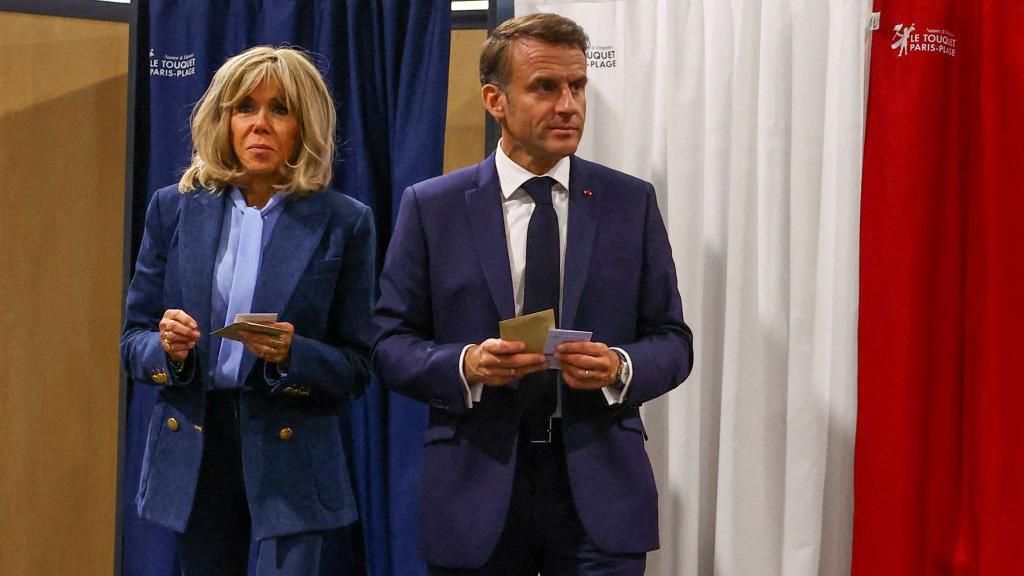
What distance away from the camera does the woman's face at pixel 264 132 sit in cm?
257

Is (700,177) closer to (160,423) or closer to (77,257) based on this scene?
(160,423)

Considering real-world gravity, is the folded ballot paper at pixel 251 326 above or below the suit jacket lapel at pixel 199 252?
below

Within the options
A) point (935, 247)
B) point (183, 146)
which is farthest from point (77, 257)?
point (935, 247)

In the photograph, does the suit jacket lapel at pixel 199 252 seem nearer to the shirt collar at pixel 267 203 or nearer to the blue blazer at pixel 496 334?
the shirt collar at pixel 267 203

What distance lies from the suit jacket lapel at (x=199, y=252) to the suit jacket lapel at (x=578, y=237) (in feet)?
2.70

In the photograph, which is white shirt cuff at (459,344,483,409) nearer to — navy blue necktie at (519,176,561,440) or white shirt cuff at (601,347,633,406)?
navy blue necktie at (519,176,561,440)

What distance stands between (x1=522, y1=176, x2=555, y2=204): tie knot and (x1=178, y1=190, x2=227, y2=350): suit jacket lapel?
2.40 ft

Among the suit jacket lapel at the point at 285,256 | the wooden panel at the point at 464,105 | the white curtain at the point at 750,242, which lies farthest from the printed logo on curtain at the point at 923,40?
the suit jacket lapel at the point at 285,256

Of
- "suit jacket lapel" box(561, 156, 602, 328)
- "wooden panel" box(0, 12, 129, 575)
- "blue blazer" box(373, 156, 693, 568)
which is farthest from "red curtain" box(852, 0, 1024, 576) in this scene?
"wooden panel" box(0, 12, 129, 575)

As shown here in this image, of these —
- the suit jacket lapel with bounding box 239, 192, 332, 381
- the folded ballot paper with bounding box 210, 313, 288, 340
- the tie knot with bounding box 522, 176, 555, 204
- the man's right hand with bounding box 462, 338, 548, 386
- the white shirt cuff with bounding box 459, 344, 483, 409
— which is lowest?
the white shirt cuff with bounding box 459, 344, 483, 409

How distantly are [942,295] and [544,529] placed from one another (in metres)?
1.45

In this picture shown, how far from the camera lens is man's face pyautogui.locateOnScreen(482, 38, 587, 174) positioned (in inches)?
96.5

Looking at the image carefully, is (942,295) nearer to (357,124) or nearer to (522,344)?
(522,344)

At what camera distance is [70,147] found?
378cm
